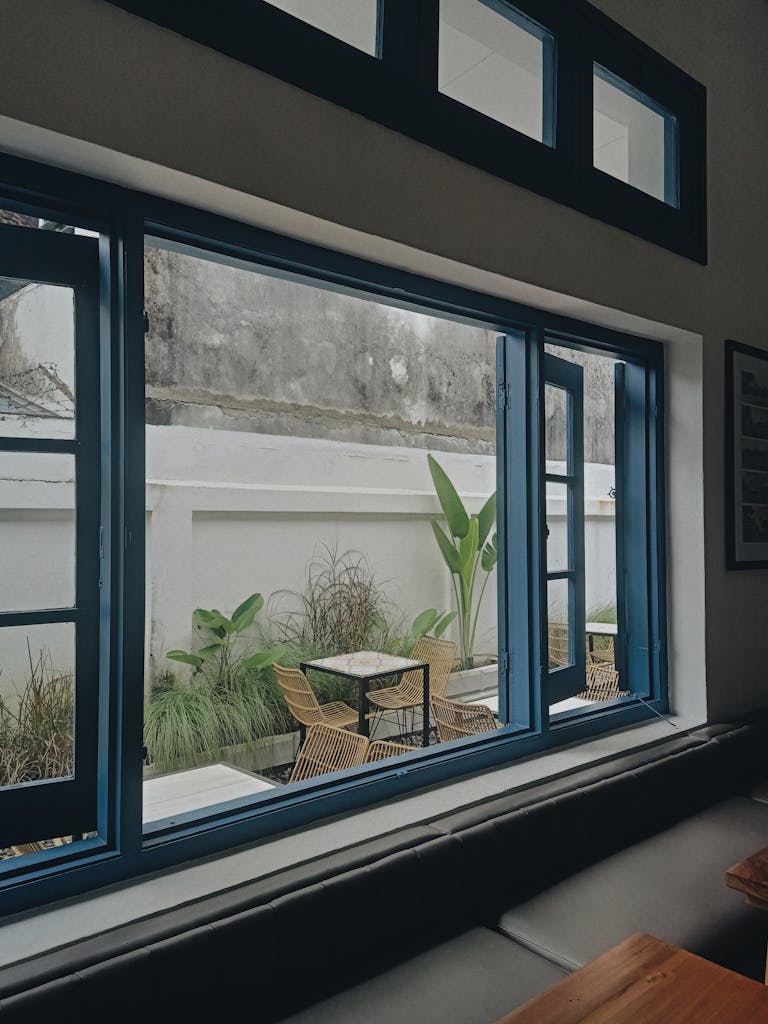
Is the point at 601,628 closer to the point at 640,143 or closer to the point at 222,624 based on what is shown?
the point at 640,143

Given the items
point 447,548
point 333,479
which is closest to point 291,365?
point 333,479

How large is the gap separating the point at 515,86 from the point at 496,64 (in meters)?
0.10

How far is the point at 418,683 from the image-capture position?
5547 millimetres

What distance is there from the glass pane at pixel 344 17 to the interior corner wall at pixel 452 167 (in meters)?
0.21

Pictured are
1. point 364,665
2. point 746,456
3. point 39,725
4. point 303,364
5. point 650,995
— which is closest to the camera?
point 650,995

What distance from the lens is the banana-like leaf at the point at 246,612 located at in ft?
18.1

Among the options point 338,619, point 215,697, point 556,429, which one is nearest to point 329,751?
point 215,697

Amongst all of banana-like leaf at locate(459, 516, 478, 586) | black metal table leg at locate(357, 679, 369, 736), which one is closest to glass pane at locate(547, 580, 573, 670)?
black metal table leg at locate(357, 679, 369, 736)

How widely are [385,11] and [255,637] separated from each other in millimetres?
4474

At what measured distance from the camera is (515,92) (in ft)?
8.41

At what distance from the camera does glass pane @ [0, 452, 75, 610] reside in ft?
5.39

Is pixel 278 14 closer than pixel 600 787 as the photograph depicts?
Yes

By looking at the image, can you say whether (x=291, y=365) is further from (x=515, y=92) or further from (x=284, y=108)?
(x=284, y=108)

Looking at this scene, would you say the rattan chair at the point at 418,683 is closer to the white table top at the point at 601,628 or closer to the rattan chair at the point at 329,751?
the rattan chair at the point at 329,751
